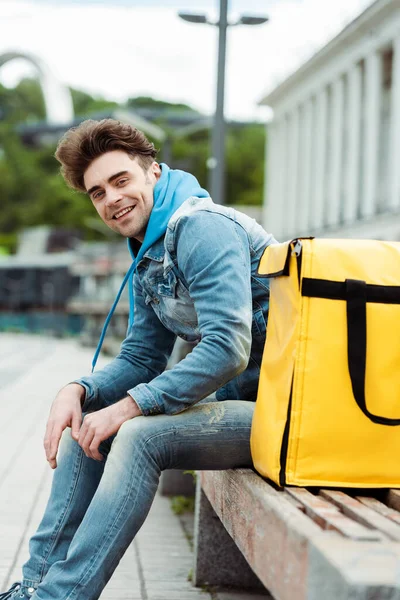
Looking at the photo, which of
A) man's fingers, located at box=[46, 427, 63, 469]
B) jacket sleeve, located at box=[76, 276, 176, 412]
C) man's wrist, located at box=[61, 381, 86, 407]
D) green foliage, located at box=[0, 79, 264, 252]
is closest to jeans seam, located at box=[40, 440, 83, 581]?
man's fingers, located at box=[46, 427, 63, 469]

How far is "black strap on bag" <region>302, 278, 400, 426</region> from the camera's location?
2703 mm

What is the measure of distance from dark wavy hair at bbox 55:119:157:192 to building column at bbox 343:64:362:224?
43.2 meters

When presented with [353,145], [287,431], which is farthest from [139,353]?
[353,145]

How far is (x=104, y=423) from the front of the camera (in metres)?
3.17

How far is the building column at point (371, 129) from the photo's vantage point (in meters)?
44.3

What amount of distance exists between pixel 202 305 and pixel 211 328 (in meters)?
0.09

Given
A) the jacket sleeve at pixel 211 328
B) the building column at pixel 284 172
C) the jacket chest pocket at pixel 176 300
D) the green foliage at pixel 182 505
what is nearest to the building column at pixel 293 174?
the building column at pixel 284 172

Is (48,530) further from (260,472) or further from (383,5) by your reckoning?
(383,5)

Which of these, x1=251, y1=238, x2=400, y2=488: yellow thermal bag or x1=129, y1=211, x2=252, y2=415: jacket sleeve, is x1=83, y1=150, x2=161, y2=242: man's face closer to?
x1=129, y1=211, x2=252, y2=415: jacket sleeve

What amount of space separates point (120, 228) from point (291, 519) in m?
1.61

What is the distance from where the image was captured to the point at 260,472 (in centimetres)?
302

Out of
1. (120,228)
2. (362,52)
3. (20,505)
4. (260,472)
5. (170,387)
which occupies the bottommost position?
(20,505)

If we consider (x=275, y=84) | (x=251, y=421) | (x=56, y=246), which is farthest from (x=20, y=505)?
(x=56, y=246)

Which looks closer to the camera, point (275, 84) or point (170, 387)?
point (170, 387)
